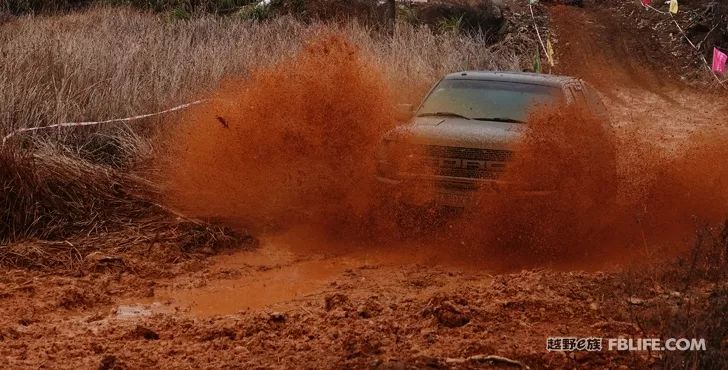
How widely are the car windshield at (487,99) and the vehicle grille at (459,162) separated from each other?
852 mm

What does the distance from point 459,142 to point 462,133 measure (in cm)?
16

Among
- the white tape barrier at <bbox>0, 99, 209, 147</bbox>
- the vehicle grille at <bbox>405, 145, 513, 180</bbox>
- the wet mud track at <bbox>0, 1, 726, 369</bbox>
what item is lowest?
the wet mud track at <bbox>0, 1, 726, 369</bbox>

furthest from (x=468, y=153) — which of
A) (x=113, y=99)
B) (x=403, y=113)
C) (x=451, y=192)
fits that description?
(x=113, y=99)

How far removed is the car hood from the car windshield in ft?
0.78

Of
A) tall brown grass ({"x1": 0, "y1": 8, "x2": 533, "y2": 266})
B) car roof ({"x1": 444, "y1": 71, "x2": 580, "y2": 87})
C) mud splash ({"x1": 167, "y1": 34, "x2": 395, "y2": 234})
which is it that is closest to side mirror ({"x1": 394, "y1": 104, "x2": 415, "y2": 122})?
mud splash ({"x1": 167, "y1": 34, "x2": 395, "y2": 234})

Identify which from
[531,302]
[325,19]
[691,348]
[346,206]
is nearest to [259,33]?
[325,19]

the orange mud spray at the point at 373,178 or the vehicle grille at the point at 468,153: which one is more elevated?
the vehicle grille at the point at 468,153

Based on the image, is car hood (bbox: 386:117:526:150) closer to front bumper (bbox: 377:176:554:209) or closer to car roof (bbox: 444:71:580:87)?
front bumper (bbox: 377:176:554:209)

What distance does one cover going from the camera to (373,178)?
8977mm

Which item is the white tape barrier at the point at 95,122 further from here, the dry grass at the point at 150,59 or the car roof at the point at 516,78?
the car roof at the point at 516,78

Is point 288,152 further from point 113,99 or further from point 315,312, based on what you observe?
point 315,312

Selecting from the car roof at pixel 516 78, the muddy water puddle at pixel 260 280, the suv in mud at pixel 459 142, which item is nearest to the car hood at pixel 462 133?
the suv in mud at pixel 459 142

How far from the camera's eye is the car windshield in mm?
9273

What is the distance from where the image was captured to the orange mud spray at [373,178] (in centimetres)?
841
